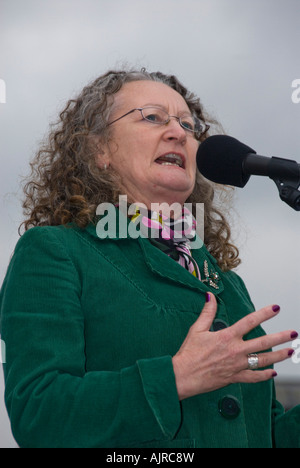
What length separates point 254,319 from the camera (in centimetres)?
146

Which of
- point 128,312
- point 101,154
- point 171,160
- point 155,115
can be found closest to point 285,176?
point 128,312

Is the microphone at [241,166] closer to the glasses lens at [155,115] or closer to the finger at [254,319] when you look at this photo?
the finger at [254,319]

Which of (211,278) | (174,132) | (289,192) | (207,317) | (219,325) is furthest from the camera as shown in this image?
(174,132)

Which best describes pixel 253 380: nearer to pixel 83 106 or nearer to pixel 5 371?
pixel 5 371

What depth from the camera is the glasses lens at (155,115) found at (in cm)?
231

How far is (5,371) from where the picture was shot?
1.66 m

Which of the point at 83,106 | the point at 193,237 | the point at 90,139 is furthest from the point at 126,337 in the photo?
the point at 83,106

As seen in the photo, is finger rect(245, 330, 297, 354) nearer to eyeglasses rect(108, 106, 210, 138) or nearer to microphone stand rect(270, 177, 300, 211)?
microphone stand rect(270, 177, 300, 211)

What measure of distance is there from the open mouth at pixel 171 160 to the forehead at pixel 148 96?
0.75 feet

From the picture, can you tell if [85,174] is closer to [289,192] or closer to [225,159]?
[225,159]

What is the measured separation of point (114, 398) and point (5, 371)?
369 mm

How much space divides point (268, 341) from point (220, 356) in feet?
0.43

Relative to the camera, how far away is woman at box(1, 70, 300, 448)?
4.89 ft

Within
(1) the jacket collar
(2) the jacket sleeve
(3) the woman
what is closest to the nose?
(3) the woman
